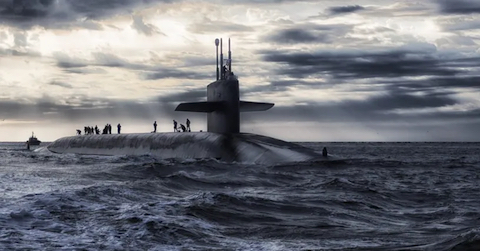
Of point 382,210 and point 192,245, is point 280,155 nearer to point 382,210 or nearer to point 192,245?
point 382,210

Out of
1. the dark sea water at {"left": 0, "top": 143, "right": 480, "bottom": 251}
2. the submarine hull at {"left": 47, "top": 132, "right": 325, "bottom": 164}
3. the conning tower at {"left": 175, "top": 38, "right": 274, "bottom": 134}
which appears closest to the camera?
the dark sea water at {"left": 0, "top": 143, "right": 480, "bottom": 251}

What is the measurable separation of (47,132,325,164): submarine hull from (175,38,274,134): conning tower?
686 millimetres

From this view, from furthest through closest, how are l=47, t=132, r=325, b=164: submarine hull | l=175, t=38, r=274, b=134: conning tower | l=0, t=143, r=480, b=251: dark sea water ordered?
l=175, t=38, r=274, b=134: conning tower < l=47, t=132, r=325, b=164: submarine hull < l=0, t=143, r=480, b=251: dark sea water

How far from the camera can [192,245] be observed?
806 cm

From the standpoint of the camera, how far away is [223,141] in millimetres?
27766

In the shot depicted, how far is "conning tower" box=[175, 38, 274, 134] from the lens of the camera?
28.8 m

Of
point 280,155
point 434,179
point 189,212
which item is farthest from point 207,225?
point 280,155

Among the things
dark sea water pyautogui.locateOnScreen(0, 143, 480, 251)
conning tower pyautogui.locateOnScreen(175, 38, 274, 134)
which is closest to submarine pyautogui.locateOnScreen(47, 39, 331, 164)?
conning tower pyautogui.locateOnScreen(175, 38, 274, 134)

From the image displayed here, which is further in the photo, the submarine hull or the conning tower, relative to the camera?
the conning tower

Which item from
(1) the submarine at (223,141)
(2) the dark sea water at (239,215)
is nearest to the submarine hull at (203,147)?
(1) the submarine at (223,141)

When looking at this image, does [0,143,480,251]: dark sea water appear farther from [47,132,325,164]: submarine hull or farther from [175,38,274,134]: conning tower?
[175,38,274,134]: conning tower

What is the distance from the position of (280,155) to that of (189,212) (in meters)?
14.1

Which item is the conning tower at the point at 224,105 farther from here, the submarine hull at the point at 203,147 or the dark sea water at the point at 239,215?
the dark sea water at the point at 239,215

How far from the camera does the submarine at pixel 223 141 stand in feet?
82.2
